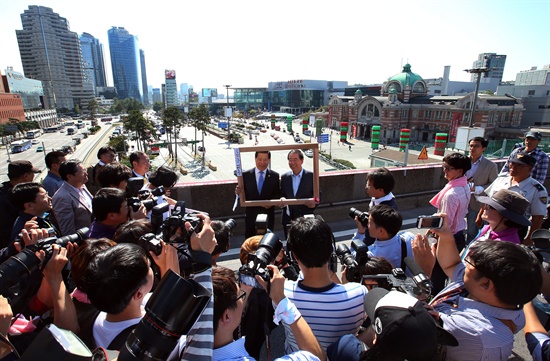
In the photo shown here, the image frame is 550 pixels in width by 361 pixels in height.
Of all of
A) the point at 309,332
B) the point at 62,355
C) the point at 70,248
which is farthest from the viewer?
the point at 70,248

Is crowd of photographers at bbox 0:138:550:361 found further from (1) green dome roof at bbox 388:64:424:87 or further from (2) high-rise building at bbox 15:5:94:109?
(2) high-rise building at bbox 15:5:94:109

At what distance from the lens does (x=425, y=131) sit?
57594 mm

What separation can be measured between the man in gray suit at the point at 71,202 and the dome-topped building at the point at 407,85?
6357 centimetres

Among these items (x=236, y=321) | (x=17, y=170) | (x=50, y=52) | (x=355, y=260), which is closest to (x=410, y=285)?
(x=355, y=260)

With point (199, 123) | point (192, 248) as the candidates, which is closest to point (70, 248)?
point (192, 248)

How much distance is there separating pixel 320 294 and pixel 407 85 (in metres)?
66.6

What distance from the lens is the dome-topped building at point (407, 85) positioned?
195 feet

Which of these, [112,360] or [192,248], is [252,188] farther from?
[112,360]

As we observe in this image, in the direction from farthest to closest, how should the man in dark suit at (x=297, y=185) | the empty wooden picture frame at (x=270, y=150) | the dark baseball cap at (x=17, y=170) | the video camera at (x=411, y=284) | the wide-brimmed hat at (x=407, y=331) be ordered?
the man in dark suit at (x=297, y=185) → the empty wooden picture frame at (x=270, y=150) → the dark baseball cap at (x=17, y=170) → the video camera at (x=411, y=284) → the wide-brimmed hat at (x=407, y=331)

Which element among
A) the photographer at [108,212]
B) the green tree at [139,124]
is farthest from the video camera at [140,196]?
the green tree at [139,124]

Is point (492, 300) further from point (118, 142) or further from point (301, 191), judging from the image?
point (118, 142)

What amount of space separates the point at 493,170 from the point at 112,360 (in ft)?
19.6

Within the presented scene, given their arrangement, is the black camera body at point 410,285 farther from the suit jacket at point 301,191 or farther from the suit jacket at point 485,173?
the suit jacket at point 485,173

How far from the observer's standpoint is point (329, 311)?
195cm
